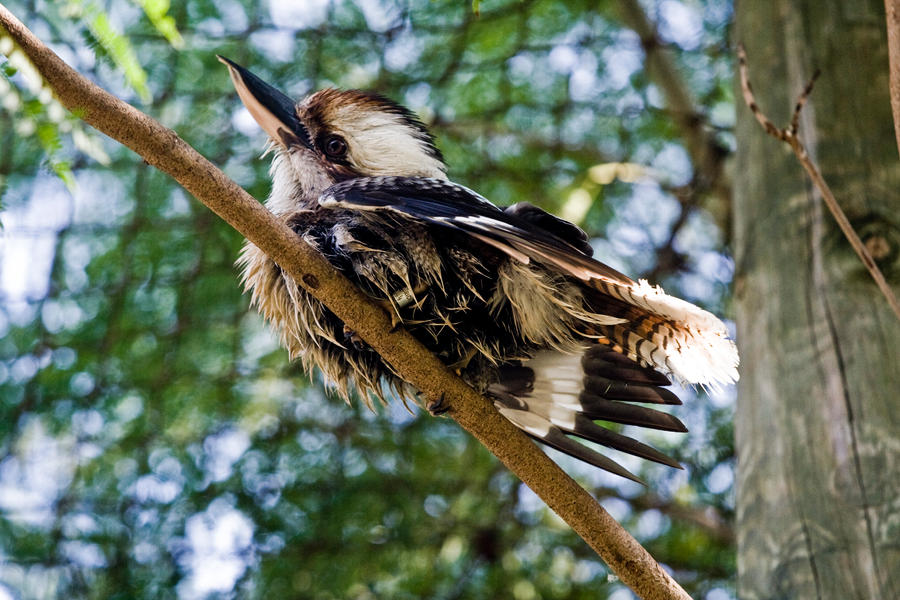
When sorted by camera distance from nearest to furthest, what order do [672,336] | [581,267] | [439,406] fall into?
[581,267]
[439,406]
[672,336]

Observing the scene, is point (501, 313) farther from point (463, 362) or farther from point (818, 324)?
point (818, 324)

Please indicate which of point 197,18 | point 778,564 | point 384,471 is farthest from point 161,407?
point 778,564

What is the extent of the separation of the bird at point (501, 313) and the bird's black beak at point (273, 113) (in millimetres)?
44

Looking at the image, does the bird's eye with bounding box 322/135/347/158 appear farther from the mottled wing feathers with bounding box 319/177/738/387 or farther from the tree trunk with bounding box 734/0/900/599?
the tree trunk with bounding box 734/0/900/599

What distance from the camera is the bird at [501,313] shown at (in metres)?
1.66

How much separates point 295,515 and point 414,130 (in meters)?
1.35

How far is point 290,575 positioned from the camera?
9.57 feet

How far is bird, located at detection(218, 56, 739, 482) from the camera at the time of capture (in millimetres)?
1658

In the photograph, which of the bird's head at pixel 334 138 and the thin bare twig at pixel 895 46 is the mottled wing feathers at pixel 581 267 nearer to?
the bird's head at pixel 334 138

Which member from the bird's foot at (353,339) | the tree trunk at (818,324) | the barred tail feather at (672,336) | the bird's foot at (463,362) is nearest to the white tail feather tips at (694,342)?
the barred tail feather at (672,336)

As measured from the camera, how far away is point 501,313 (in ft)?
5.95

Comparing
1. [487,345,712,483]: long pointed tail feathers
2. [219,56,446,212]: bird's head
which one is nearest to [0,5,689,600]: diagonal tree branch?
[487,345,712,483]: long pointed tail feathers

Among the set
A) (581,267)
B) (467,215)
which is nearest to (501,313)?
(467,215)

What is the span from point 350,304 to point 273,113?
784 mm
